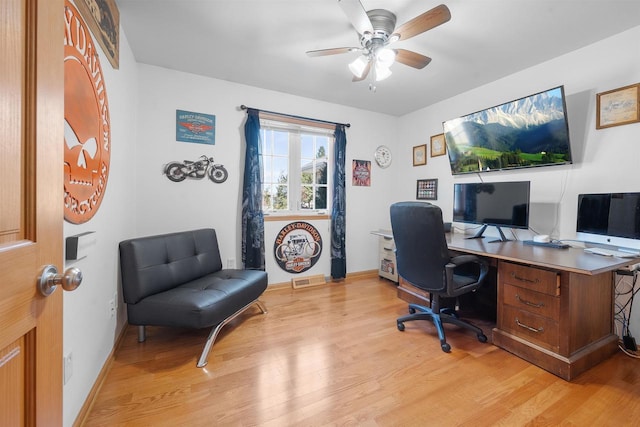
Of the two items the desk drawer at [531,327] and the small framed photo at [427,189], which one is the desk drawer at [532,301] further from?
the small framed photo at [427,189]

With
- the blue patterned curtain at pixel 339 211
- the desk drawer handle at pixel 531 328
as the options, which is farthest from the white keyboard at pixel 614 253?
the blue patterned curtain at pixel 339 211

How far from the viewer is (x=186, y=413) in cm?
136

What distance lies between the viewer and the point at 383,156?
13.1ft

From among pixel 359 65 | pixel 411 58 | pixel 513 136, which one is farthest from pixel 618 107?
pixel 359 65

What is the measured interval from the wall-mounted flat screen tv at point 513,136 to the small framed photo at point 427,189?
408 mm

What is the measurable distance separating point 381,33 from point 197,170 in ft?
7.16

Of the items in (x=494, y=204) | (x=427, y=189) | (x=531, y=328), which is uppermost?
(x=427, y=189)

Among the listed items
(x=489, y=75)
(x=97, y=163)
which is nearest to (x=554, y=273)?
(x=489, y=75)

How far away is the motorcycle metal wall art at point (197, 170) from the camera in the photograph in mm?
2701

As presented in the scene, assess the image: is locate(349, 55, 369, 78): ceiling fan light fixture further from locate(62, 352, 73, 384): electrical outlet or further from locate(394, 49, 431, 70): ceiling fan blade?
locate(62, 352, 73, 384): electrical outlet

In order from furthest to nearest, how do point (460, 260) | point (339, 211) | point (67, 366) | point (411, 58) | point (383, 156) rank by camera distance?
point (383, 156), point (339, 211), point (411, 58), point (460, 260), point (67, 366)

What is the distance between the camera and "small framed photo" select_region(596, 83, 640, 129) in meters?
1.93

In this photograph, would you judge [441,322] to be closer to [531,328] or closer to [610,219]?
[531,328]

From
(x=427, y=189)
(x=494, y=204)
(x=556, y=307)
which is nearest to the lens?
(x=556, y=307)
